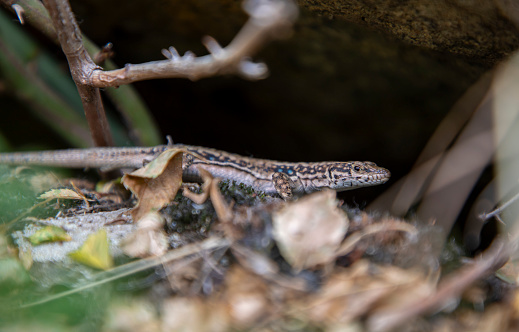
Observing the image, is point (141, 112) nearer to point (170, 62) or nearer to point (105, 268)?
point (170, 62)

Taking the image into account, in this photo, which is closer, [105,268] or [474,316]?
[474,316]

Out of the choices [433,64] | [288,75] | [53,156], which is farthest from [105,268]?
[288,75]

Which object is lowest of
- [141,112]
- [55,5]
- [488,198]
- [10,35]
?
[488,198]

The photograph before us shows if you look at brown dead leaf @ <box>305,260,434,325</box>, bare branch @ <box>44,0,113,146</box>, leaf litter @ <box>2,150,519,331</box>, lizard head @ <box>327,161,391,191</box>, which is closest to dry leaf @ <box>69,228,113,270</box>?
leaf litter @ <box>2,150,519,331</box>

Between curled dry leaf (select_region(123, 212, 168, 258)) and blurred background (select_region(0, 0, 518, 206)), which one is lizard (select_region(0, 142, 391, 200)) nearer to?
blurred background (select_region(0, 0, 518, 206))

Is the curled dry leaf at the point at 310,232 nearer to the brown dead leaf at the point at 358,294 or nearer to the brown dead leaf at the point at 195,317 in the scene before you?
the brown dead leaf at the point at 358,294
